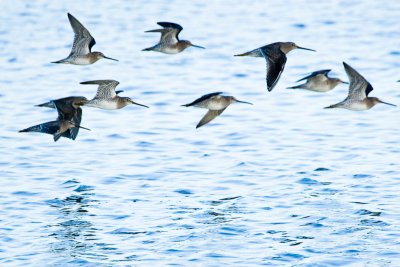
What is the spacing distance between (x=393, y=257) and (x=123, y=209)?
18.6ft

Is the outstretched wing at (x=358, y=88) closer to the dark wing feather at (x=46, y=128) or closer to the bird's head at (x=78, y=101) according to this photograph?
the bird's head at (x=78, y=101)

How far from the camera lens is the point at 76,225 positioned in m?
21.5

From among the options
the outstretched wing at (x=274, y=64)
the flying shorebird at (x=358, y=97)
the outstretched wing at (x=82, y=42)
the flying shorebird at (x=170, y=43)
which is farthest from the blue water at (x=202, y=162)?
the outstretched wing at (x=82, y=42)

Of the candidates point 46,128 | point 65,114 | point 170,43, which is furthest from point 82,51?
point 46,128

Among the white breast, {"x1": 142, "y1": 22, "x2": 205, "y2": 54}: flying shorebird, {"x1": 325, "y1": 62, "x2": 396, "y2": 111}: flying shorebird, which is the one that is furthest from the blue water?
{"x1": 142, "y1": 22, "x2": 205, "y2": 54}: flying shorebird

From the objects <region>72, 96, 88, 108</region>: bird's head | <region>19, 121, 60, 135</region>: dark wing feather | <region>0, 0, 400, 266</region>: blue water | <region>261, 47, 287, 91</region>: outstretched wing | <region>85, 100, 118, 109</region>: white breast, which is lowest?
<region>0, 0, 400, 266</region>: blue water

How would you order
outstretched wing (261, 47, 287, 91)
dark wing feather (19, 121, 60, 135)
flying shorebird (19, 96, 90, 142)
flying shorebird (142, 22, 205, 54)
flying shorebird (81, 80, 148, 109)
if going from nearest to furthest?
outstretched wing (261, 47, 287, 91), dark wing feather (19, 121, 60, 135), flying shorebird (19, 96, 90, 142), flying shorebird (81, 80, 148, 109), flying shorebird (142, 22, 205, 54)

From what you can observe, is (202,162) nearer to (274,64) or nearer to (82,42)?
(82,42)

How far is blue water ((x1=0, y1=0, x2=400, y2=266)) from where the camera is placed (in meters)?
20.3

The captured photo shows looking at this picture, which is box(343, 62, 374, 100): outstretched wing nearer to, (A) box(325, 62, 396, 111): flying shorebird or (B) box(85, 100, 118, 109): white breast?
(A) box(325, 62, 396, 111): flying shorebird

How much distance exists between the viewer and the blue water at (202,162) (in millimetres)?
A: 20312

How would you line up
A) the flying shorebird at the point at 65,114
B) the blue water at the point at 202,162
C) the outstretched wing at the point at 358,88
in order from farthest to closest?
the outstretched wing at the point at 358,88
the flying shorebird at the point at 65,114
the blue water at the point at 202,162

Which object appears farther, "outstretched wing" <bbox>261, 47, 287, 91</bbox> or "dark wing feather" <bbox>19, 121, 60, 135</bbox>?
"dark wing feather" <bbox>19, 121, 60, 135</bbox>

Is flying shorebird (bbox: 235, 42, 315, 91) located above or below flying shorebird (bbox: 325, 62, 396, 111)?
above
